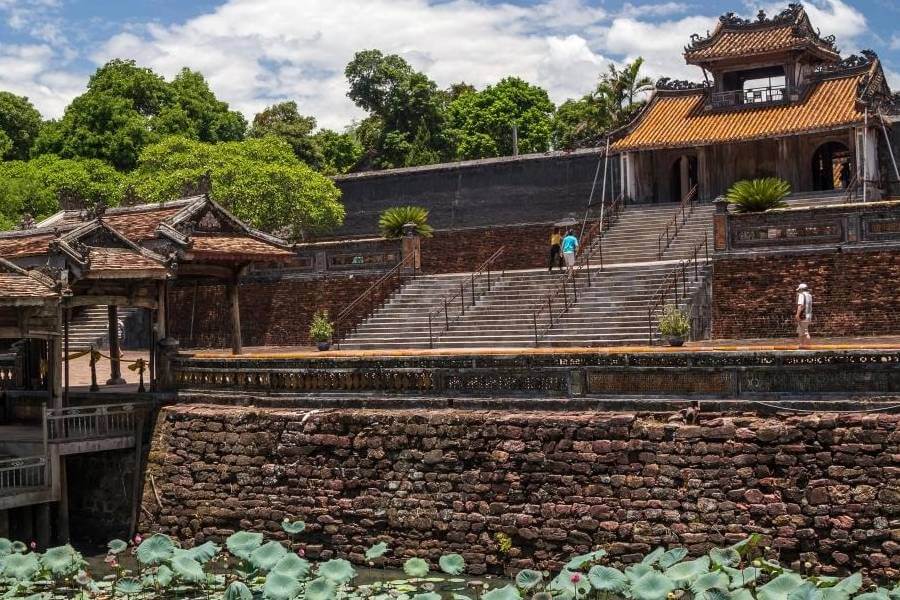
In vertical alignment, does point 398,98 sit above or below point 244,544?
above

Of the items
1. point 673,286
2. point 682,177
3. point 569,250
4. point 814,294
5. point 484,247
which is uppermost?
point 682,177

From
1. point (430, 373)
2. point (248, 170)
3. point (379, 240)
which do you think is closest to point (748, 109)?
point (379, 240)

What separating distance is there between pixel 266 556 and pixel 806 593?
6.78m

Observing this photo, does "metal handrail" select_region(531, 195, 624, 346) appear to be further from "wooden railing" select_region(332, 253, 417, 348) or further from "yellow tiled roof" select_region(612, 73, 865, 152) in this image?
"wooden railing" select_region(332, 253, 417, 348)

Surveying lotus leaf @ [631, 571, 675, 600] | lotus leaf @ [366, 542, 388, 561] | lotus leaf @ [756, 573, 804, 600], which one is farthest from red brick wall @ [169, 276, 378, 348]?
lotus leaf @ [756, 573, 804, 600]

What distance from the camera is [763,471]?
15492mm

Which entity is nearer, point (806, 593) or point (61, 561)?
point (806, 593)

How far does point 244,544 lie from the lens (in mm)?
16641

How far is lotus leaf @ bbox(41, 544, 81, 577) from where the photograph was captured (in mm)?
16297

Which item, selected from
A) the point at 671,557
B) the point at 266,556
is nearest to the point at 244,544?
the point at 266,556

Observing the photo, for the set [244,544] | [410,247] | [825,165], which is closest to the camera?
[244,544]

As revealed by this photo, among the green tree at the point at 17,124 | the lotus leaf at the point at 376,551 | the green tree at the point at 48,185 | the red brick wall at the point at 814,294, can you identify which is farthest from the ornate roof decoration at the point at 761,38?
the green tree at the point at 17,124

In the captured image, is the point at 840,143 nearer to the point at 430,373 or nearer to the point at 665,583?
the point at 430,373

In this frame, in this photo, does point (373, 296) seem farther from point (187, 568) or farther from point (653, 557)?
point (653, 557)
